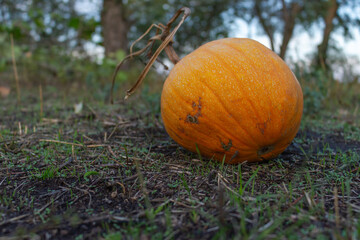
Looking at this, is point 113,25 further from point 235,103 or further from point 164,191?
point 164,191

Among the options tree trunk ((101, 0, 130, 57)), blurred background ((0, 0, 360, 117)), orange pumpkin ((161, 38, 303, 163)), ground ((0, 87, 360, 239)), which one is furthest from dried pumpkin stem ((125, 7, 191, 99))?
tree trunk ((101, 0, 130, 57))

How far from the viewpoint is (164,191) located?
1551 mm

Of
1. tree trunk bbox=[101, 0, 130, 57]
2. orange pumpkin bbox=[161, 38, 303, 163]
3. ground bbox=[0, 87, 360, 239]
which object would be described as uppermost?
tree trunk bbox=[101, 0, 130, 57]

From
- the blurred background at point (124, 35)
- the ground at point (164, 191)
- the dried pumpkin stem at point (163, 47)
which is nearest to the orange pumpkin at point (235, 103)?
the ground at point (164, 191)

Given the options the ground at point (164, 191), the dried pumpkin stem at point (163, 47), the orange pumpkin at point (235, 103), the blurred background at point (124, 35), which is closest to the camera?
the ground at point (164, 191)

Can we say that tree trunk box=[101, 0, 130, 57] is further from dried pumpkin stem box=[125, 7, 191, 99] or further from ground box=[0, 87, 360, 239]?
dried pumpkin stem box=[125, 7, 191, 99]

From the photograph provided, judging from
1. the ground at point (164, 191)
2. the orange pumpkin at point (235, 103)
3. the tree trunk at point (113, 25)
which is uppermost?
the tree trunk at point (113, 25)

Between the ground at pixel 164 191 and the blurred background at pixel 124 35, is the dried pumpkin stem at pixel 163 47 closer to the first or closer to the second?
the ground at pixel 164 191

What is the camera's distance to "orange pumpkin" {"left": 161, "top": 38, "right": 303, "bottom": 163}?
167 centimetres

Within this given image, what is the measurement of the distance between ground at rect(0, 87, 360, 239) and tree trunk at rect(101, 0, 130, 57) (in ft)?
15.6

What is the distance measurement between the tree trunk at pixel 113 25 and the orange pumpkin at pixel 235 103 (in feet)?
18.3

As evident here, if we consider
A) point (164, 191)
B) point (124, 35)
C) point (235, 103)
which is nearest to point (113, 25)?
point (124, 35)

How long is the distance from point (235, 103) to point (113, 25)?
20.1 feet

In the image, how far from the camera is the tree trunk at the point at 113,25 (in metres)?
6.99
